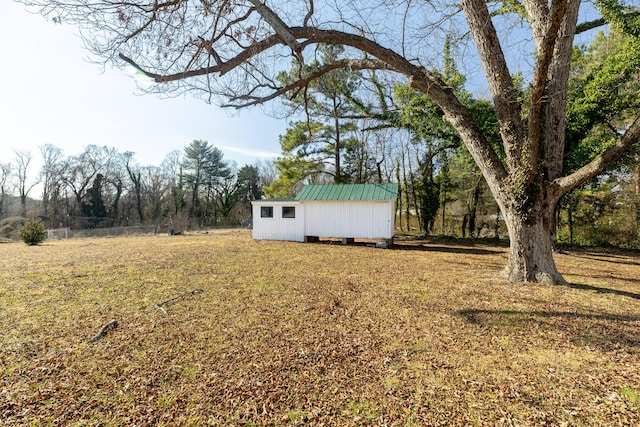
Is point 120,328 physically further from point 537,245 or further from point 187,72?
point 537,245

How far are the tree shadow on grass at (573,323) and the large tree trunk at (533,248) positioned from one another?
4.35ft

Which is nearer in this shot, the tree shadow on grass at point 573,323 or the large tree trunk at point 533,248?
the tree shadow on grass at point 573,323

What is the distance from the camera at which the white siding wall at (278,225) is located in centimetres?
1305

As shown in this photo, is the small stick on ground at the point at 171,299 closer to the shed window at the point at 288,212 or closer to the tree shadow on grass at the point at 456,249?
the tree shadow on grass at the point at 456,249

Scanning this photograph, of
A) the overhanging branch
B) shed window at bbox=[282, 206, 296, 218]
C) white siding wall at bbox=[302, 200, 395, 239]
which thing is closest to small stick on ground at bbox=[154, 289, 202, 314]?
the overhanging branch

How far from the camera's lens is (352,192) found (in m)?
12.6

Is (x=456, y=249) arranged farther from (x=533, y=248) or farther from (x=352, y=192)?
(x=533, y=248)

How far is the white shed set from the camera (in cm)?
1186

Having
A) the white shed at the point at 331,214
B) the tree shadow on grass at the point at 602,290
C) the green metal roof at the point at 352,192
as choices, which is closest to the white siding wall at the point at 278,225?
the white shed at the point at 331,214

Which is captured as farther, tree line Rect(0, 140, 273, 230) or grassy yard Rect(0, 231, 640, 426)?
tree line Rect(0, 140, 273, 230)

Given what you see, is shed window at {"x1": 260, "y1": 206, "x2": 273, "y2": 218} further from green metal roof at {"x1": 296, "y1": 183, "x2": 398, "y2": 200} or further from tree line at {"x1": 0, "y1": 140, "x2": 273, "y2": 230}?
tree line at {"x1": 0, "y1": 140, "x2": 273, "y2": 230}

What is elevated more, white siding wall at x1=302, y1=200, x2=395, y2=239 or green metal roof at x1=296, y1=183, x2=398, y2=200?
green metal roof at x1=296, y1=183, x2=398, y2=200

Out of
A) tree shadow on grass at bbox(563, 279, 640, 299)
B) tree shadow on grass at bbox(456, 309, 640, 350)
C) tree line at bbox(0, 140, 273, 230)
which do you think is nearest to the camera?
tree shadow on grass at bbox(456, 309, 640, 350)

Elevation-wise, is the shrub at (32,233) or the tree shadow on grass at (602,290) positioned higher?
the shrub at (32,233)
